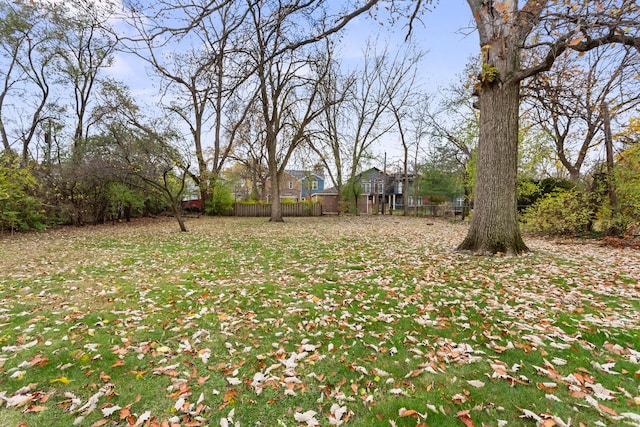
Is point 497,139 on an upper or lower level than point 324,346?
upper

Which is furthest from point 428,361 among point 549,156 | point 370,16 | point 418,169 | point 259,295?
point 418,169

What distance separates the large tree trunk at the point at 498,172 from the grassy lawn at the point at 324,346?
833 mm

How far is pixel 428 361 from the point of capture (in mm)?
2504

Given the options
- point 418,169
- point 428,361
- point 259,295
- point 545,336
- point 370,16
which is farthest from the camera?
point 418,169

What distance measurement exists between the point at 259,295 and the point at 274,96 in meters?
13.5

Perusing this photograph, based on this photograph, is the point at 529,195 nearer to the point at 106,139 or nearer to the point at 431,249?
the point at 431,249

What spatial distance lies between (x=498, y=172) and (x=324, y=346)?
5346mm

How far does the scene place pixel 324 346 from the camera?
2.80 metres

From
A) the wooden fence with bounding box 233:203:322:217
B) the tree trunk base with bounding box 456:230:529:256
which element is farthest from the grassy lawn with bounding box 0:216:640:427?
the wooden fence with bounding box 233:203:322:217

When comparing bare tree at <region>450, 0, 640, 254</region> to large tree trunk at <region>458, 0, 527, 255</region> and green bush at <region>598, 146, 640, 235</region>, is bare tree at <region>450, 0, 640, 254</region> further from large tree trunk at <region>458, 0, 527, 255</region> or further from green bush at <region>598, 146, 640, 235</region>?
green bush at <region>598, 146, 640, 235</region>

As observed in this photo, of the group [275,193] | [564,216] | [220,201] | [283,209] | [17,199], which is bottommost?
[564,216]

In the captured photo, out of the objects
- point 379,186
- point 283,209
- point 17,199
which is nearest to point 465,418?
point 17,199

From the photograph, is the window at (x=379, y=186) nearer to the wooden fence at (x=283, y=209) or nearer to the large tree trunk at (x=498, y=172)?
the wooden fence at (x=283, y=209)

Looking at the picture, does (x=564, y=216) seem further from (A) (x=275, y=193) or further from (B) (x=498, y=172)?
(A) (x=275, y=193)
